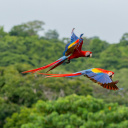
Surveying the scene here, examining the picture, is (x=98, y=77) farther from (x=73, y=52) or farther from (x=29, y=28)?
(x=29, y=28)

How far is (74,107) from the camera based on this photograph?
14156mm

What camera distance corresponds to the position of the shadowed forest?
44.7 feet

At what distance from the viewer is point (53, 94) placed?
84.6ft

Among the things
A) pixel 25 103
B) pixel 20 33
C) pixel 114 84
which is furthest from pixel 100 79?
pixel 20 33

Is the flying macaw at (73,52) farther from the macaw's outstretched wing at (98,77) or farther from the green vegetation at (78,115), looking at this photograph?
the green vegetation at (78,115)

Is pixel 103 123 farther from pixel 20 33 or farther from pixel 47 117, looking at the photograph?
pixel 20 33

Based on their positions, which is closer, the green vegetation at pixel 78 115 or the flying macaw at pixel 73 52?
the flying macaw at pixel 73 52

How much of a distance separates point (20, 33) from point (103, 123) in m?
45.2

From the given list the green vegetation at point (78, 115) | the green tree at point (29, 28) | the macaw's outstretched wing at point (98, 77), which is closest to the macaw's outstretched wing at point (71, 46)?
the macaw's outstretched wing at point (98, 77)

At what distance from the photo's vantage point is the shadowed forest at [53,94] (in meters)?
13.6

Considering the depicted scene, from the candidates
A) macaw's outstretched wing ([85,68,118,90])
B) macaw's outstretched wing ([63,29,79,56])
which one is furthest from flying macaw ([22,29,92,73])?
macaw's outstretched wing ([85,68,118,90])

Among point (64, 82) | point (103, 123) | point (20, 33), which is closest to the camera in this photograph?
→ point (103, 123)

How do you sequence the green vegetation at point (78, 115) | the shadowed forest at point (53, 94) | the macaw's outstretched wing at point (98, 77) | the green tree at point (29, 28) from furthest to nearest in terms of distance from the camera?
the green tree at point (29, 28) → the shadowed forest at point (53, 94) → the green vegetation at point (78, 115) → the macaw's outstretched wing at point (98, 77)

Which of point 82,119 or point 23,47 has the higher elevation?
point 23,47
